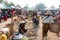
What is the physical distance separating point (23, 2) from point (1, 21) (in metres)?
0.29

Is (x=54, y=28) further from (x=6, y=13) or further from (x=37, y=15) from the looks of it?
(x=6, y=13)

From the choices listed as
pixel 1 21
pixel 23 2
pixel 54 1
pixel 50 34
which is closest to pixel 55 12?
pixel 54 1

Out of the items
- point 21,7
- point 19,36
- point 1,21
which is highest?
point 21,7

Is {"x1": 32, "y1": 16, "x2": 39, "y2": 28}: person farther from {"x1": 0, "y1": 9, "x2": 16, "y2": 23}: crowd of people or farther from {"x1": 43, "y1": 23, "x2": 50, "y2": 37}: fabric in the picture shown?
{"x1": 0, "y1": 9, "x2": 16, "y2": 23}: crowd of people

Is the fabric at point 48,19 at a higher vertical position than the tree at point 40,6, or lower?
lower

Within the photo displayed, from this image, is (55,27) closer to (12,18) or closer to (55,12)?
(55,12)

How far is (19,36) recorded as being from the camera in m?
1.65

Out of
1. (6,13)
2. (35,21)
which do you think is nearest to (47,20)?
(35,21)

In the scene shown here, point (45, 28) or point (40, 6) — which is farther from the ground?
point (40, 6)

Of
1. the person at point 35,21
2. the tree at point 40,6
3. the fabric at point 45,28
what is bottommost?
the fabric at point 45,28

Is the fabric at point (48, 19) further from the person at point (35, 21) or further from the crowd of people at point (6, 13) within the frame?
the crowd of people at point (6, 13)

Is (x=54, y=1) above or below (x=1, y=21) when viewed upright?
above

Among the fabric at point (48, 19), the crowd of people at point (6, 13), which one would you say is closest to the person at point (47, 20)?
the fabric at point (48, 19)

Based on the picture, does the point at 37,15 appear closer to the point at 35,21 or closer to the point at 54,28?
the point at 35,21
